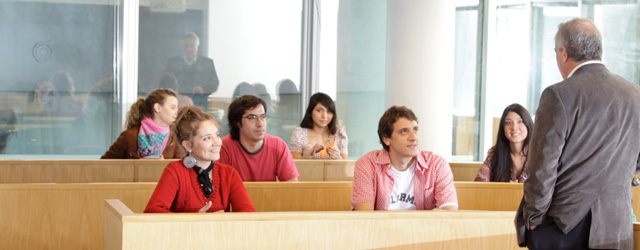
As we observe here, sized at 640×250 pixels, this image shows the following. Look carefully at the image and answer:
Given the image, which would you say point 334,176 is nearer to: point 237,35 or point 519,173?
point 519,173

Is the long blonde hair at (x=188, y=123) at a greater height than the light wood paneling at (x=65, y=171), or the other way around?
the long blonde hair at (x=188, y=123)

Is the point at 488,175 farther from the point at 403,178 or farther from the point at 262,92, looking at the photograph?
the point at 262,92

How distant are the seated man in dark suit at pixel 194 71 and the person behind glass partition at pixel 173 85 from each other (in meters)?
0.04

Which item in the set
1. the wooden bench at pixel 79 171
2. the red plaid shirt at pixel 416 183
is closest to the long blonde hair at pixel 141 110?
the wooden bench at pixel 79 171

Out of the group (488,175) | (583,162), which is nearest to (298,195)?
(488,175)

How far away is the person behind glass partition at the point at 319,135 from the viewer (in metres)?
6.29

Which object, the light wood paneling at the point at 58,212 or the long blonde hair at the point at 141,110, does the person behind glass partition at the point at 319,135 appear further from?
the light wood paneling at the point at 58,212

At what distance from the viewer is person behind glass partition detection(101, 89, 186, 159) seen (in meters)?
5.58

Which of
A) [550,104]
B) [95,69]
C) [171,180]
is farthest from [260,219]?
[95,69]

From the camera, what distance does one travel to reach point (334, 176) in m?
5.34

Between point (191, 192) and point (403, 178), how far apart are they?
1219 millimetres

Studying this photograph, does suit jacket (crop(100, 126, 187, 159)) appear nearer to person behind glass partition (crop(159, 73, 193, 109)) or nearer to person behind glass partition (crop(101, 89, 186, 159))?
person behind glass partition (crop(101, 89, 186, 159))

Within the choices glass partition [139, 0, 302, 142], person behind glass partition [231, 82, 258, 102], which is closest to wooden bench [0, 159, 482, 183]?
glass partition [139, 0, 302, 142]

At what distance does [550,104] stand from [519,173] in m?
2.52
